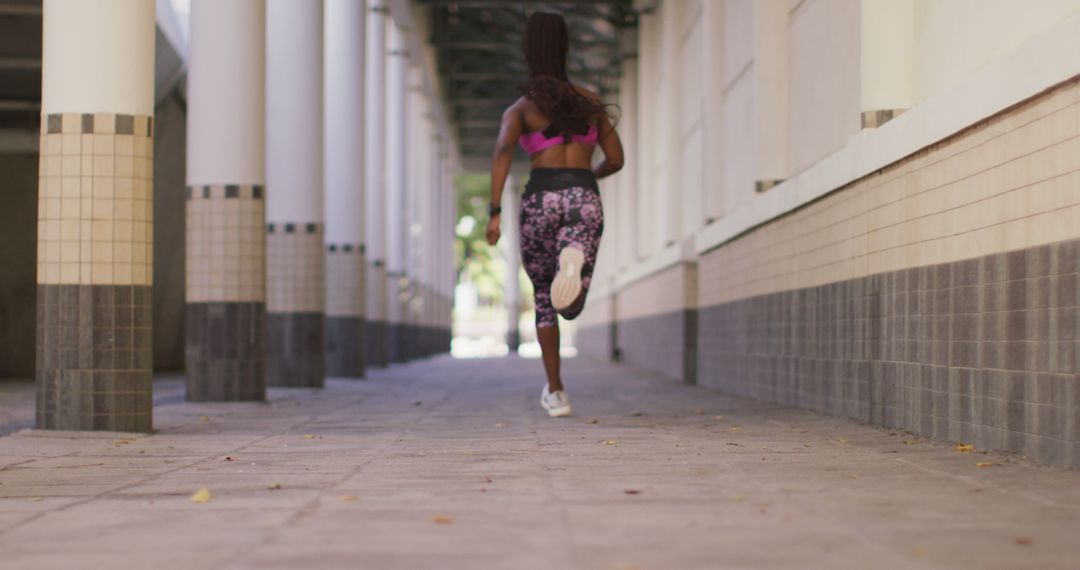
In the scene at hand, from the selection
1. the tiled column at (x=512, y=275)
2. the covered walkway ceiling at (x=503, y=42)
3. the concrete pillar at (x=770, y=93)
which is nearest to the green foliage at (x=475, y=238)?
the tiled column at (x=512, y=275)

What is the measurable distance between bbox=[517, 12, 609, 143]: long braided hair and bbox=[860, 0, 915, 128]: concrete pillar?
1.41 metres

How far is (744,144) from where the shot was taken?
12.2 metres

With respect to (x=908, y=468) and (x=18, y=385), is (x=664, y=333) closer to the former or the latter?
(x=18, y=385)

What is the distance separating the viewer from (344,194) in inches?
608

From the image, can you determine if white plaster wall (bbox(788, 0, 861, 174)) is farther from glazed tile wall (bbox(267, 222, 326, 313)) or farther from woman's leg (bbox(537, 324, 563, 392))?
glazed tile wall (bbox(267, 222, 326, 313))

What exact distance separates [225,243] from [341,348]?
5.95 meters

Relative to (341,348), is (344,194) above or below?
above

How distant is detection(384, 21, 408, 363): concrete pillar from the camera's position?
77.7ft

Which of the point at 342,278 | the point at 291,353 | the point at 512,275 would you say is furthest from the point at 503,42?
the point at 512,275

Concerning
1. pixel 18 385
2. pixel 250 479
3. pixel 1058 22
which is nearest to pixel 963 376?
pixel 1058 22

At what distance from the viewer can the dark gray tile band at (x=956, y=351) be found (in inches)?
175

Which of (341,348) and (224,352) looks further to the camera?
(341,348)

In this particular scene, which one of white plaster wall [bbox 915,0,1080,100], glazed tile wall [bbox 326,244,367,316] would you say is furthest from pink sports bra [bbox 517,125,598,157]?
glazed tile wall [bbox 326,244,367,316]

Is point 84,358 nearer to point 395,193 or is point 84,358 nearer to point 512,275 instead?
point 395,193
